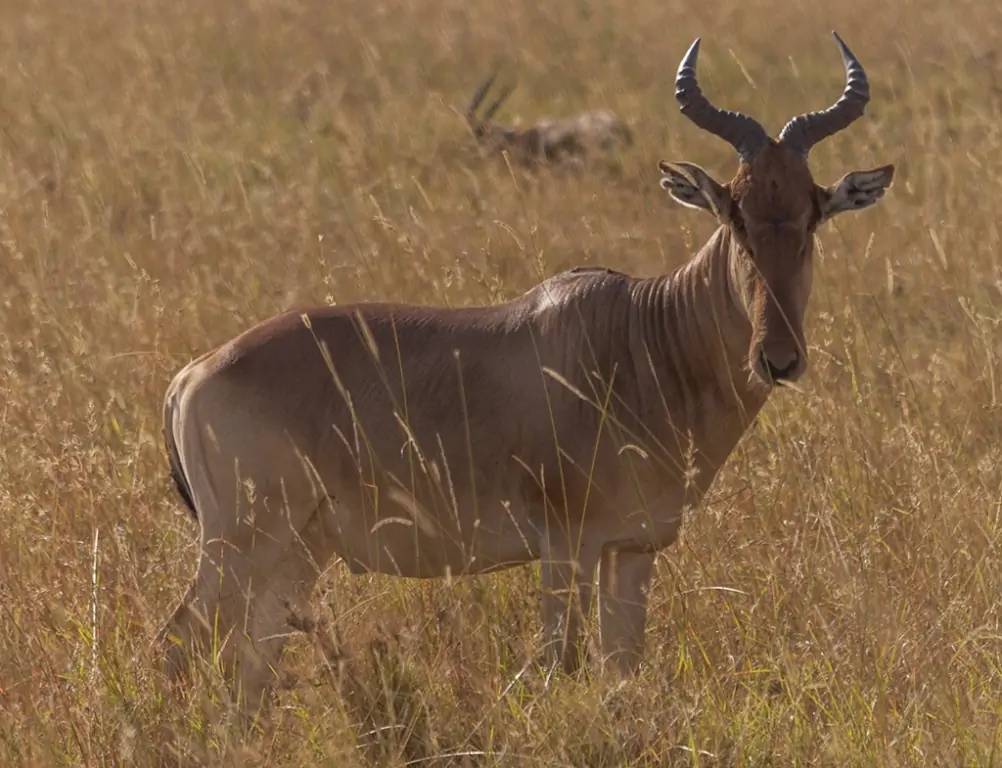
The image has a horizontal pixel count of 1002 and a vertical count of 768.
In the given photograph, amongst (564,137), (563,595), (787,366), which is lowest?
(563,595)

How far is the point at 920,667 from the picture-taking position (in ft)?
16.9

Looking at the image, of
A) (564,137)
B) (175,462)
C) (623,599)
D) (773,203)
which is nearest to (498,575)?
(623,599)

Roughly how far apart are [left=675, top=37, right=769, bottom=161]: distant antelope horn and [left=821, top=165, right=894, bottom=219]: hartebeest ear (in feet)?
0.86

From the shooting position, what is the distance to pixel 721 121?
5859 millimetres

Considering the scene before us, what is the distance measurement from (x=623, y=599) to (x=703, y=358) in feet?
2.65

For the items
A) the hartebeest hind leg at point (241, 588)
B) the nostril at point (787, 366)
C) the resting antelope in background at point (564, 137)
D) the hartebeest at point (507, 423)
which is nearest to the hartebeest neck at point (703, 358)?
the hartebeest at point (507, 423)

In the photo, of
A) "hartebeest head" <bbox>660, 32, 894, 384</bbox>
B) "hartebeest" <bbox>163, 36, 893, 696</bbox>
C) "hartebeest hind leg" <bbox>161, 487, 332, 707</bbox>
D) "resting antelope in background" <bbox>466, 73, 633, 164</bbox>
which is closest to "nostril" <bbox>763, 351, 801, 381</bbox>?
"hartebeest head" <bbox>660, 32, 894, 384</bbox>

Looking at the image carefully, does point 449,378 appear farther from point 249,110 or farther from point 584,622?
point 249,110

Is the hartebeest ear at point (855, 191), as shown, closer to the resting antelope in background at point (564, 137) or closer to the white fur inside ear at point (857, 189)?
the white fur inside ear at point (857, 189)

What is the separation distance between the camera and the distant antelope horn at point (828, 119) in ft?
19.0

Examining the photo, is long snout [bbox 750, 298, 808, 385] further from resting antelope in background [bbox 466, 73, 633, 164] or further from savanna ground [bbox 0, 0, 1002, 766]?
resting antelope in background [bbox 466, 73, 633, 164]

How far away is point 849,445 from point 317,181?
271 inches

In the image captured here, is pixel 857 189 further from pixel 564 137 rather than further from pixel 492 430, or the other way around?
pixel 564 137

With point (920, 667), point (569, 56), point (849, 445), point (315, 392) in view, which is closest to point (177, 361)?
point (315, 392)
